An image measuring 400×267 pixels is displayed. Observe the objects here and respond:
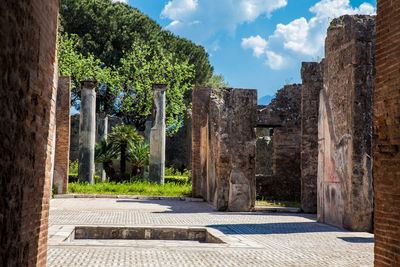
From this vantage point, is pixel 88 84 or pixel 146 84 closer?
pixel 88 84

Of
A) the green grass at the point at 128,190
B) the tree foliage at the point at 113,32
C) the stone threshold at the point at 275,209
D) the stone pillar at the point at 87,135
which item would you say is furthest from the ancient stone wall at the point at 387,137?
the tree foliage at the point at 113,32

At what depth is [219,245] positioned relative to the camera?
5633 mm

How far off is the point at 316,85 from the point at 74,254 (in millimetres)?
7585

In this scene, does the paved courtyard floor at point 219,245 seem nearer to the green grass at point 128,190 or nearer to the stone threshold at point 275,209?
the stone threshold at point 275,209

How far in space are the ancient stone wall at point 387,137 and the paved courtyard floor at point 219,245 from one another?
841mm

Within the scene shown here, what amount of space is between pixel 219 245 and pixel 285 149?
9145 millimetres

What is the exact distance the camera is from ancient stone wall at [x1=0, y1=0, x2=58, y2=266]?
105 inches

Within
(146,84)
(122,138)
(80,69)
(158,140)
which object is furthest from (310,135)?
(80,69)

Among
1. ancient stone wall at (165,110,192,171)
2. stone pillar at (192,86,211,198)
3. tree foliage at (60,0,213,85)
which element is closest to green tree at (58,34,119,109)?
tree foliage at (60,0,213,85)

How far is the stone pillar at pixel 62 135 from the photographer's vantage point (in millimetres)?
13188

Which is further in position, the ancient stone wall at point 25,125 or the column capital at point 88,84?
the column capital at point 88,84

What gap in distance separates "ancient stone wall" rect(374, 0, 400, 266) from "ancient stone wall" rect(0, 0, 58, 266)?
2854 millimetres

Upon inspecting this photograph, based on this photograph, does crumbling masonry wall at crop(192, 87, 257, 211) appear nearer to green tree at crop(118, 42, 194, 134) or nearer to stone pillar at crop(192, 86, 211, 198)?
stone pillar at crop(192, 86, 211, 198)

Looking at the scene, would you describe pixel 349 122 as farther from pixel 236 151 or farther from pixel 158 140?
pixel 158 140
